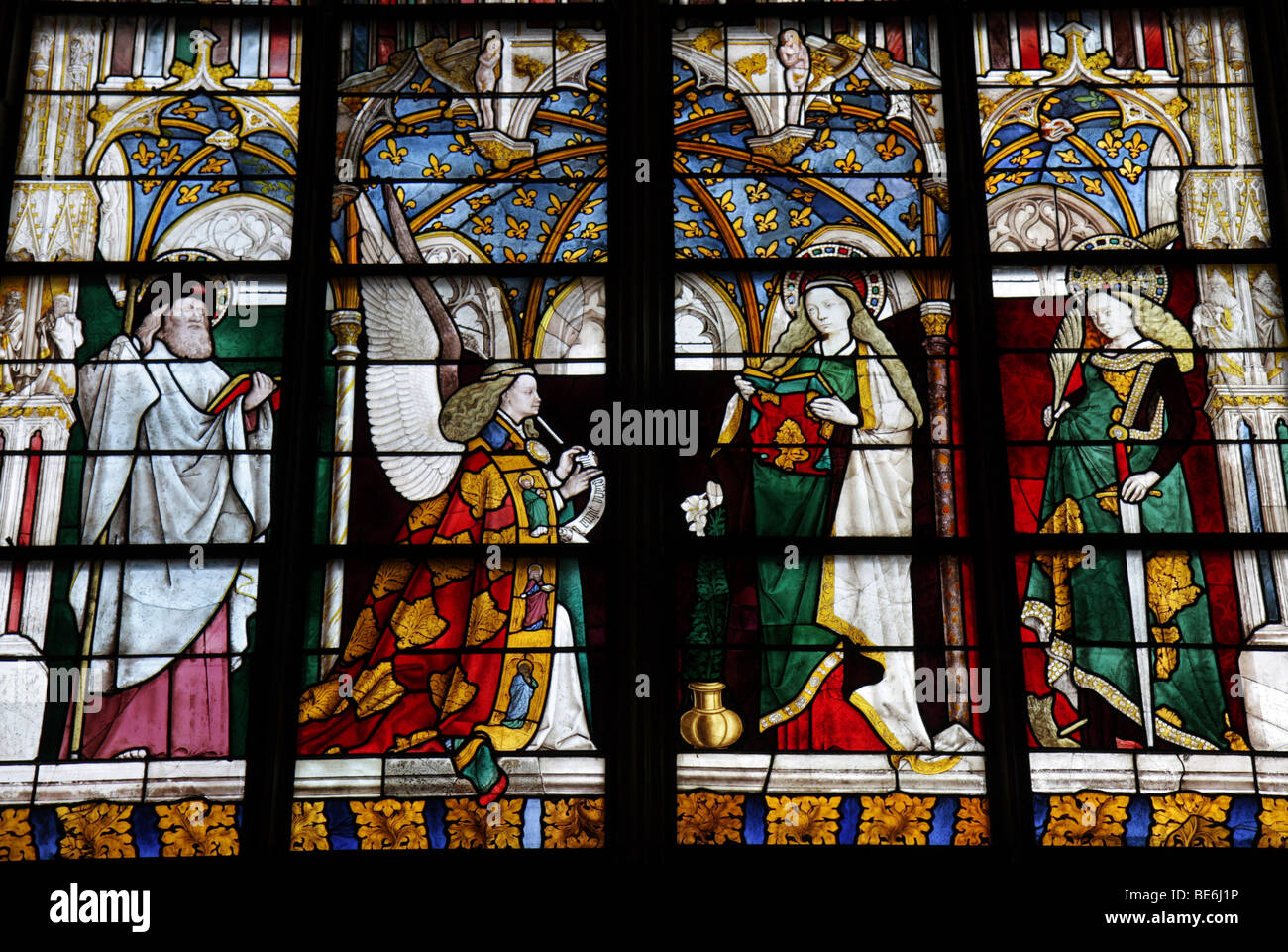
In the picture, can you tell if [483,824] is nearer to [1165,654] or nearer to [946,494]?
[946,494]

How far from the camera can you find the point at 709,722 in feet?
16.6

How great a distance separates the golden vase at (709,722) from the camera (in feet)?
16.6

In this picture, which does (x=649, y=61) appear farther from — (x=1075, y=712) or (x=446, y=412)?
(x=1075, y=712)

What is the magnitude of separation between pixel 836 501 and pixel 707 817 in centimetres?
110

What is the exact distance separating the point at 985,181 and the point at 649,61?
4.08 ft

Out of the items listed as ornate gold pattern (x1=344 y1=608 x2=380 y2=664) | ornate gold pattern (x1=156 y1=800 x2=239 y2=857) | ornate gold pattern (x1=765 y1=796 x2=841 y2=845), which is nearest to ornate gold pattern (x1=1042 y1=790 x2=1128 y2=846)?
ornate gold pattern (x1=765 y1=796 x2=841 y2=845)

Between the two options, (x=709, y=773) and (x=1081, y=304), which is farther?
(x=1081, y=304)

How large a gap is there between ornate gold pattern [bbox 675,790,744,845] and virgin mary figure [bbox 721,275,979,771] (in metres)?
0.27

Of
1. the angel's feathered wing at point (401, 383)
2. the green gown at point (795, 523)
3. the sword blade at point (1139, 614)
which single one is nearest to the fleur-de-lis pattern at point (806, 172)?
the green gown at point (795, 523)

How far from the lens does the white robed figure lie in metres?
5.04

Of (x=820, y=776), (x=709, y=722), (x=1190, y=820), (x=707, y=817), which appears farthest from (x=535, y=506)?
(x=1190, y=820)

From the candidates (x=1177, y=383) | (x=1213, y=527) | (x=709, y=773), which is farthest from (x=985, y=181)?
(x=709, y=773)

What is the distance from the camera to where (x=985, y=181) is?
5688mm

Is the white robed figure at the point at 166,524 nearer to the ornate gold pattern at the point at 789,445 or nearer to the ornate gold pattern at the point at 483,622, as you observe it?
the ornate gold pattern at the point at 483,622
